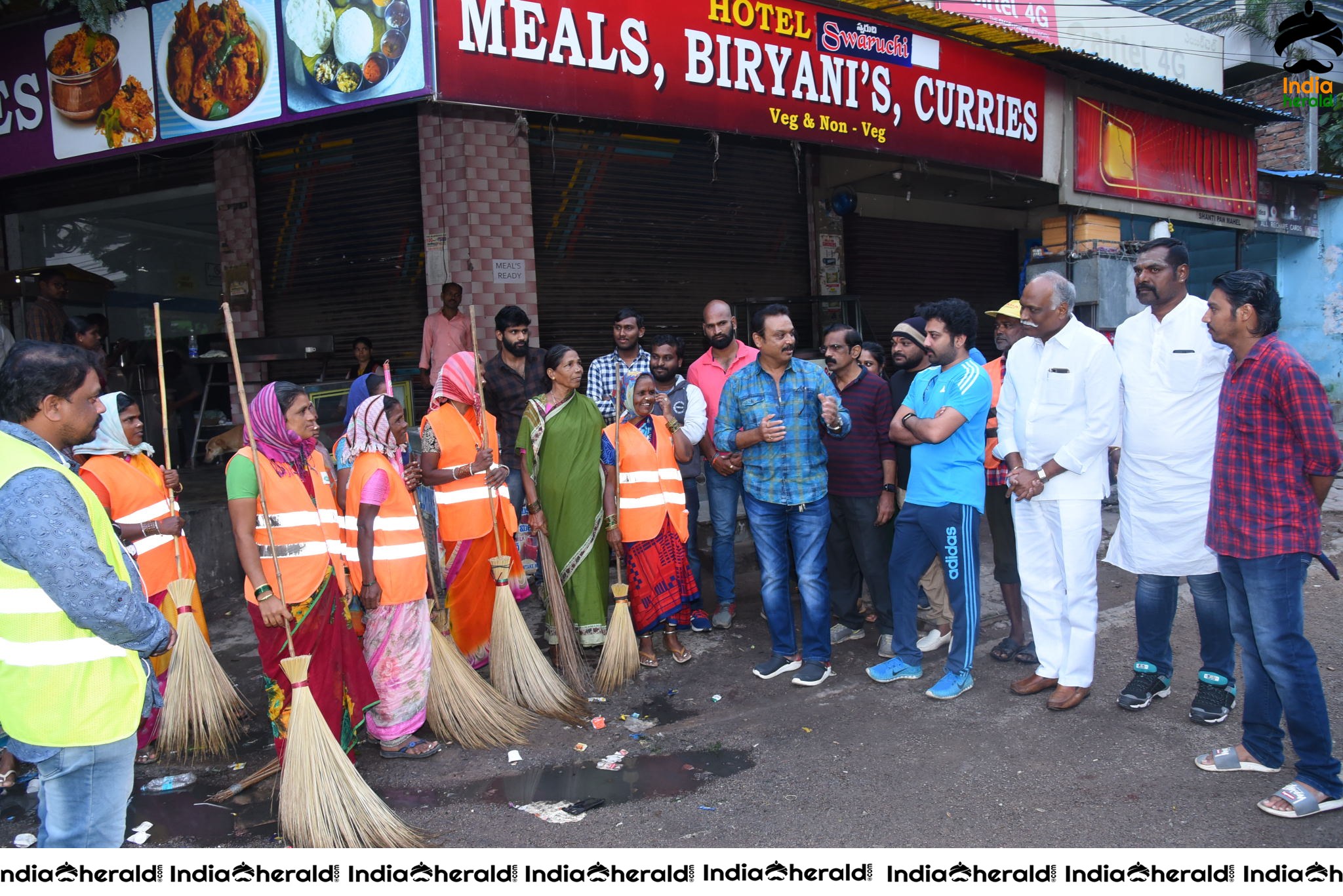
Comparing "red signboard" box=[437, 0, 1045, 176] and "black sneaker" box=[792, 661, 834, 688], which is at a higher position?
"red signboard" box=[437, 0, 1045, 176]

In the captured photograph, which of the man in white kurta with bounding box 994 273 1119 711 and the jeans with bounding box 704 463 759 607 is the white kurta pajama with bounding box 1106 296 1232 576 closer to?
the man in white kurta with bounding box 994 273 1119 711

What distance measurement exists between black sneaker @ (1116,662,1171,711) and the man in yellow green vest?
150 inches

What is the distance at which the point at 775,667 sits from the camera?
476 cm

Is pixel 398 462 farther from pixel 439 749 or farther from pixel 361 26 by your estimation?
pixel 361 26

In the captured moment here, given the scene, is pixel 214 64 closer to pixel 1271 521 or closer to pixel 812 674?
pixel 812 674

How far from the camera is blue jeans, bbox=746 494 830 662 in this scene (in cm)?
462

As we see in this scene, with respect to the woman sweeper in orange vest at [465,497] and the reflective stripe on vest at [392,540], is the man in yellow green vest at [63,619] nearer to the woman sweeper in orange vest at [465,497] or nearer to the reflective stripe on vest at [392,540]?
the reflective stripe on vest at [392,540]

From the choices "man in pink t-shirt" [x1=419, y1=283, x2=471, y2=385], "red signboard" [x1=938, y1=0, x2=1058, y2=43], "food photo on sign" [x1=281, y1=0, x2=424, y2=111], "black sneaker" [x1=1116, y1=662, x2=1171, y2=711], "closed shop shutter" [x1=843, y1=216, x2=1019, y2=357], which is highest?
"red signboard" [x1=938, y1=0, x2=1058, y2=43]

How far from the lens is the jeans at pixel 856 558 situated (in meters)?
4.98

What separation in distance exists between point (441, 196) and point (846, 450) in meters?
4.77

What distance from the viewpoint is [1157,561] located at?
399 cm

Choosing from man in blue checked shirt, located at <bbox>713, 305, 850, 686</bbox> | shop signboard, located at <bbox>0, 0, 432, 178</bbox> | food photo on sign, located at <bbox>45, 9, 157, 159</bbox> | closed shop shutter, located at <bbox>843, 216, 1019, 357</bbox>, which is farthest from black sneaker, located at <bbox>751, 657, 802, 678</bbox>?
closed shop shutter, located at <bbox>843, 216, 1019, 357</bbox>

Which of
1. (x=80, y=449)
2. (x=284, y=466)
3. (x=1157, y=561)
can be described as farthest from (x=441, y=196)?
(x=1157, y=561)

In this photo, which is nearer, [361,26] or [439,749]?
[439,749]
